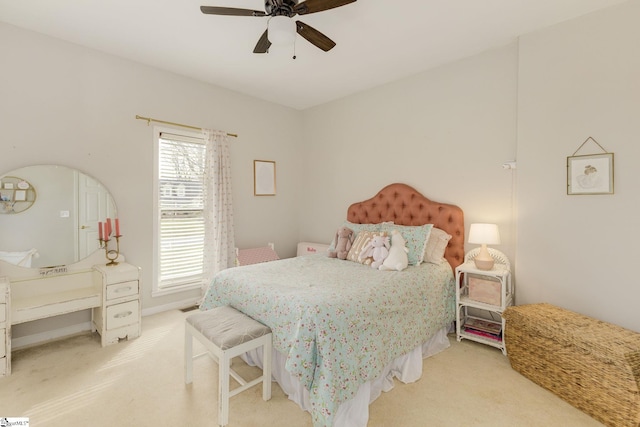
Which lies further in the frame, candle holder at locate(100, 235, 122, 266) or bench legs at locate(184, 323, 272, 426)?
candle holder at locate(100, 235, 122, 266)

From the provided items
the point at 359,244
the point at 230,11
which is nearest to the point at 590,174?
the point at 359,244

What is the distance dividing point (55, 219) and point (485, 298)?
4.23 metres

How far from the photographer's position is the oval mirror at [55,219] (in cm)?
276

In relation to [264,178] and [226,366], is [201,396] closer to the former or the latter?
[226,366]

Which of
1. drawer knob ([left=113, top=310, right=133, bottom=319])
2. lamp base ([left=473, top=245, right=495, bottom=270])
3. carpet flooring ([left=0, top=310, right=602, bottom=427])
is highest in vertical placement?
lamp base ([left=473, top=245, right=495, bottom=270])

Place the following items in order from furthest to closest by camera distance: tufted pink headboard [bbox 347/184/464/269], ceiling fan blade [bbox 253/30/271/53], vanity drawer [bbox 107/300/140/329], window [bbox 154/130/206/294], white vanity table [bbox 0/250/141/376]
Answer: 1. window [bbox 154/130/206/294]
2. tufted pink headboard [bbox 347/184/464/269]
3. vanity drawer [bbox 107/300/140/329]
4. white vanity table [bbox 0/250/141/376]
5. ceiling fan blade [bbox 253/30/271/53]

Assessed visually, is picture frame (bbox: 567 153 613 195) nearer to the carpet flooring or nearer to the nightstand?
the nightstand

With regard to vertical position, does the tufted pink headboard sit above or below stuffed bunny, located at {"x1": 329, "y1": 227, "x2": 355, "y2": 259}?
above

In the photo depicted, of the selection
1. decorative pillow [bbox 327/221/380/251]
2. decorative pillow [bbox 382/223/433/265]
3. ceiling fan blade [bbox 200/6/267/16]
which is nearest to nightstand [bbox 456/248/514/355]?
decorative pillow [bbox 382/223/433/265]

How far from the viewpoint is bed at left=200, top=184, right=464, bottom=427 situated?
1.78 metres

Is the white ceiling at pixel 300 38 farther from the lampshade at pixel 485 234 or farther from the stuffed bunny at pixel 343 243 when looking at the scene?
the stuffed bunny at pixel 343 243

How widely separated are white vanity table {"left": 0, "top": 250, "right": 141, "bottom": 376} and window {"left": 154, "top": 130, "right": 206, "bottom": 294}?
24.7 inches

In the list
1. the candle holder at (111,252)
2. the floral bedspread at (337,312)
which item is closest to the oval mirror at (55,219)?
the candle holder at (111,252)

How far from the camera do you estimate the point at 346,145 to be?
177 inches
